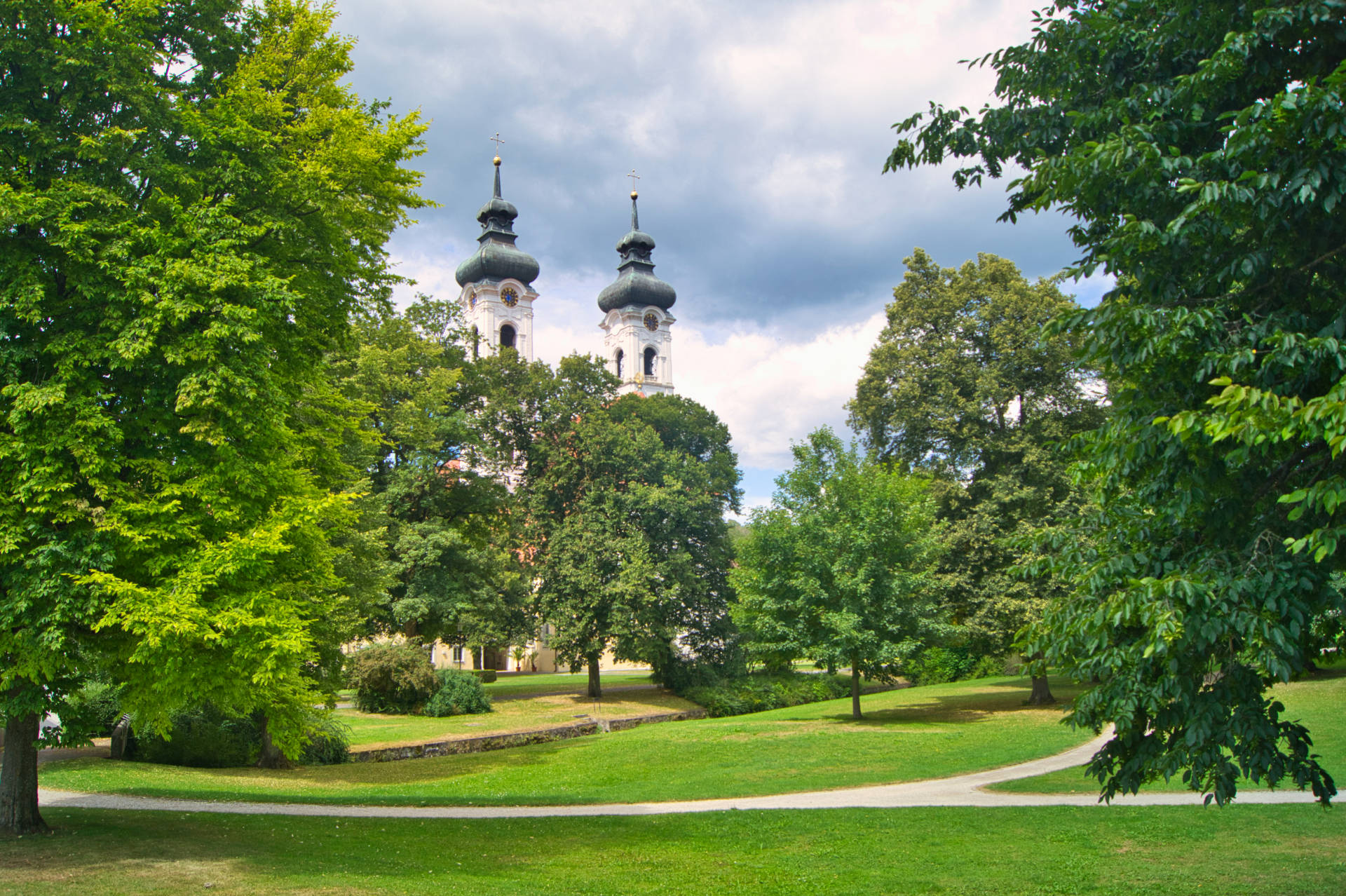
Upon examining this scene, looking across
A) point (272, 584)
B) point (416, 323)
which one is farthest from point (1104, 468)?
point (416, 323)

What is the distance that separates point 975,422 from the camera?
27.2 m

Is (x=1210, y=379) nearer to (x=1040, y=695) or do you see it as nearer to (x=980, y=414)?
(x=980, y=414)

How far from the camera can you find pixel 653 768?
731 inches

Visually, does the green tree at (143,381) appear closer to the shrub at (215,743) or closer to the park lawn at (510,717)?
the shrub at (215,743)

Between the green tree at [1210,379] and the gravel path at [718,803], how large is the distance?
813cm

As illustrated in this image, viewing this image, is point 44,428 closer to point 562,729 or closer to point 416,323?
point 562,729

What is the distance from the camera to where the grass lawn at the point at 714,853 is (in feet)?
27.4

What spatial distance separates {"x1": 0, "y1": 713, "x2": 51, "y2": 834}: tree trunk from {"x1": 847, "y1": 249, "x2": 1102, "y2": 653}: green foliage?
2135 cm

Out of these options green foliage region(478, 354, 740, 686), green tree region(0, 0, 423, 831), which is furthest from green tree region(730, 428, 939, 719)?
green tree region(0, 0, 423, 831)

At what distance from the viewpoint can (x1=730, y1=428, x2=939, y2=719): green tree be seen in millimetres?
24109

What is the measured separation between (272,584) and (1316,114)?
10.1m

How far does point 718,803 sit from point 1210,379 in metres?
11.5

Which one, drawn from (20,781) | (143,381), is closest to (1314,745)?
(143,381)

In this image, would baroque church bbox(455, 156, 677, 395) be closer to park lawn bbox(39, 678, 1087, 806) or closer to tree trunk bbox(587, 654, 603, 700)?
tree trunk bbox(587, 654, 603, 700)
